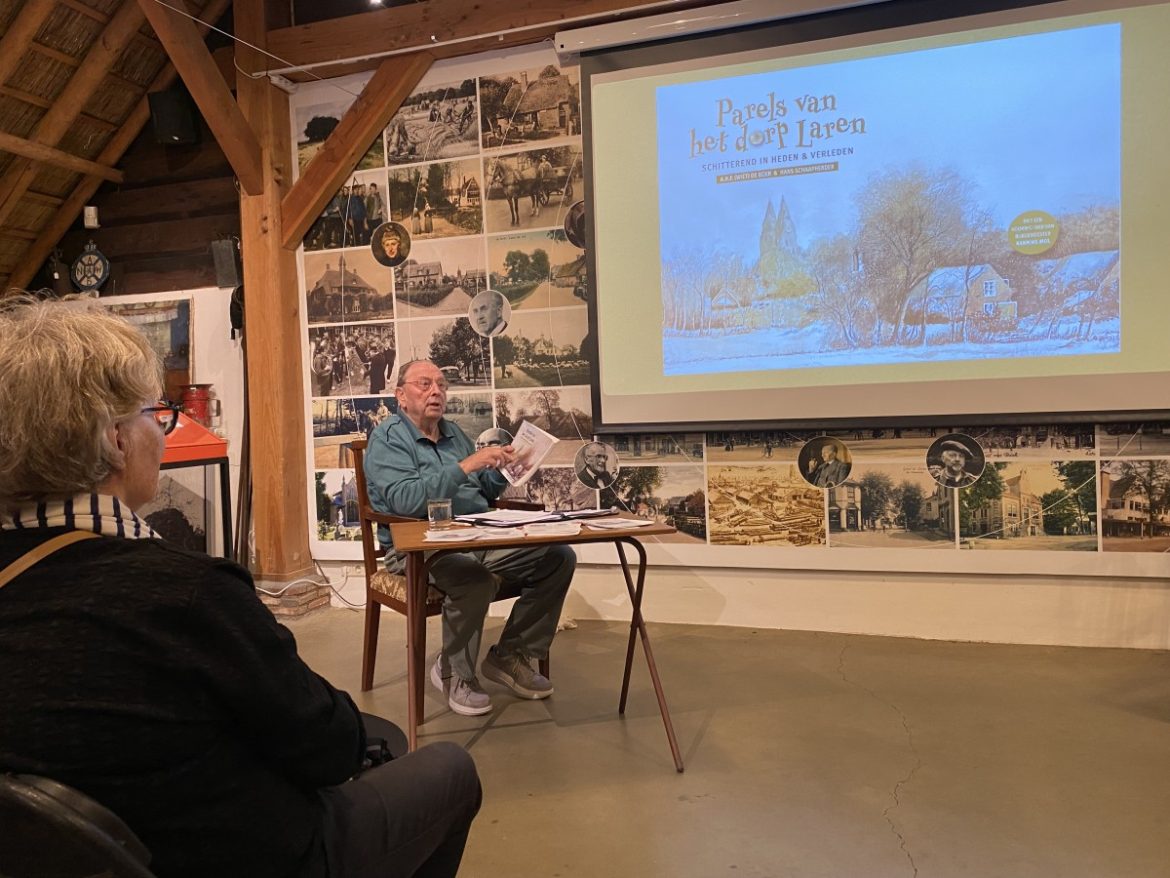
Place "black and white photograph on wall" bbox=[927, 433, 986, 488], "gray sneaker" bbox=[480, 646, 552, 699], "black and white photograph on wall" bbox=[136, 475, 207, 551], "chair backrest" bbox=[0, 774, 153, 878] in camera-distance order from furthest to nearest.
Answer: "black and white photograph on wall" bbox=[136, 475, 207, 551] < "black and white photograph on wall" bbox=[927, 433, 986, 488] < "gray sneaker" bbox=[480, 646, 552, 699] < "chair backrest" bbox=[0, 774, 153, 878]

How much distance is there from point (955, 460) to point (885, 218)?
101 cm

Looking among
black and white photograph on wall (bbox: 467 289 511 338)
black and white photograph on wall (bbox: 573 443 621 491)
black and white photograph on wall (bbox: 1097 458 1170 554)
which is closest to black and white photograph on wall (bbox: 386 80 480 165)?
black and white photograph on wall (bbox: 467 289 511 338)

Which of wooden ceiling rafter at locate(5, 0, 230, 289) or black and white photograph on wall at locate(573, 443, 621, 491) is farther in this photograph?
wooden ceiling rafter at locate(5, 0, 230, 289)

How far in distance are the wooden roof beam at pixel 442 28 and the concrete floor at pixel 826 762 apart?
272 cm

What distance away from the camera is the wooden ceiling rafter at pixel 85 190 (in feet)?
15.3

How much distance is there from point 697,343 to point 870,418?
78 cm

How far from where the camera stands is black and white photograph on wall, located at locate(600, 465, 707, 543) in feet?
12.3

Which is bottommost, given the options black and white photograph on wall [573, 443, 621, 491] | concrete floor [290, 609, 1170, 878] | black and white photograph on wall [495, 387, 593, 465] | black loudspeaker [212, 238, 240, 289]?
concrete floor [290, 609, 1170, 878]

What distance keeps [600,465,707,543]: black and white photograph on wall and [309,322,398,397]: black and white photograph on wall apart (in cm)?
127

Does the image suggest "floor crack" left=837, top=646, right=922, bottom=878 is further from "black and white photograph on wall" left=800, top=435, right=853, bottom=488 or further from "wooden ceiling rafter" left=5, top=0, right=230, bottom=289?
"wooden ceiling rafter" left=5, top=0, right=230, bottom=289

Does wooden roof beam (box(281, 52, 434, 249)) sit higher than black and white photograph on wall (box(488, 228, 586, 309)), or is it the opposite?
wooden roof beam (box(281, 52, 434, 249))

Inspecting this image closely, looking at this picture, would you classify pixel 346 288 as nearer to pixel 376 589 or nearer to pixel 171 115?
pixel 171 115

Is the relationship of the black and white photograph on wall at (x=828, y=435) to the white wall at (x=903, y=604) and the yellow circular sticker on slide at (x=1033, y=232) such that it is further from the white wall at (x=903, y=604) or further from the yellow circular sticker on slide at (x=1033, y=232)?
the yellow circular sticker on slide at (x=1033, y=232)

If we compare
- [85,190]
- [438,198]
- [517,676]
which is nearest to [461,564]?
[517,676]
